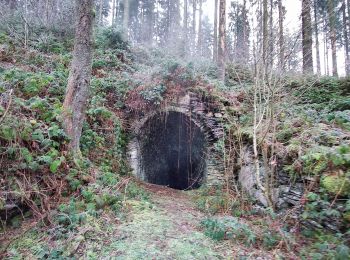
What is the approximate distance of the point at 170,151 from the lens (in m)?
11.3

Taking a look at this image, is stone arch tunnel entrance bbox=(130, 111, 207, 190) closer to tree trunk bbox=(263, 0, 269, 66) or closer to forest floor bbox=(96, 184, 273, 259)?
forest floor bbox=(96, 184, 273, 259)

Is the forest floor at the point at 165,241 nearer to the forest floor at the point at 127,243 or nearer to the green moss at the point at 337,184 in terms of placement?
the forest floor at the point at 127,243

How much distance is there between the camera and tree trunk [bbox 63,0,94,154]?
5.45 meters

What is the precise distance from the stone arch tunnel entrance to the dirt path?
3020mm

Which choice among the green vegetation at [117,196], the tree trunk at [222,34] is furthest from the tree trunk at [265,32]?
the tree trunk at [222,34]

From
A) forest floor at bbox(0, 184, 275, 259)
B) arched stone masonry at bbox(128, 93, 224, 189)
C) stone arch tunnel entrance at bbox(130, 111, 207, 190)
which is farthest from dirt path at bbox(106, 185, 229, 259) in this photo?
stone arch tunnel entrance at bbox(130, 111, 207, 190)

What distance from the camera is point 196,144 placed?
32.8ft

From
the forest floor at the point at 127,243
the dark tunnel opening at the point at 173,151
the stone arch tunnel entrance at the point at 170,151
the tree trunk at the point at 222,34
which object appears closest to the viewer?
the forest floor at the point at 127,243

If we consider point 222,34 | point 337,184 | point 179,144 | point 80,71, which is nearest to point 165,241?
point 337,184

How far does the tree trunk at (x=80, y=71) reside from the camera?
5.45m

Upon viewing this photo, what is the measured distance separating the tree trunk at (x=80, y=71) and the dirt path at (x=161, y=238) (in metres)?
2.10

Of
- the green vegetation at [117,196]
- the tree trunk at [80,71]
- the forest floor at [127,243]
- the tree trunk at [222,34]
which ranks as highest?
the tree trunk at [222,34]

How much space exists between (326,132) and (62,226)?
465cm

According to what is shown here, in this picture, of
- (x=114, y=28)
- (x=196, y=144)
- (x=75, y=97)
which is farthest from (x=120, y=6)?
(x=75, y=97)
